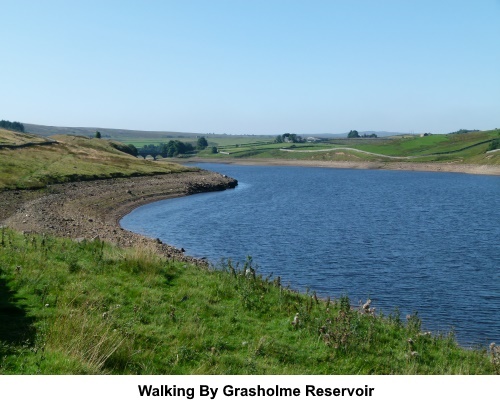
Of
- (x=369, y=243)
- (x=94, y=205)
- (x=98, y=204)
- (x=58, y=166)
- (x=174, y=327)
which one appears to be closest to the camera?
(x=174, y=327)

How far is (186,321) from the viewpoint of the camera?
46.9 ft

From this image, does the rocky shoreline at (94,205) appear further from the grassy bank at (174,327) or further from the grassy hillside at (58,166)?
the grassy bank at (174,327)

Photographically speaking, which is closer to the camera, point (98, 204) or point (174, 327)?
point (174, 327)

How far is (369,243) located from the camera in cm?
4612

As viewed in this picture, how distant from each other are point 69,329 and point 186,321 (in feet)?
12.5

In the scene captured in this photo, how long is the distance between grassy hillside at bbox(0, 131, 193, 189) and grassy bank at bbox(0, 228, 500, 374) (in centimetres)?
5133

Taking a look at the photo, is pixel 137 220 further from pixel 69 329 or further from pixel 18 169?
pixel 69 329

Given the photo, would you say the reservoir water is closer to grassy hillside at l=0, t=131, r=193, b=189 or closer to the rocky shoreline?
the rocky shoreline

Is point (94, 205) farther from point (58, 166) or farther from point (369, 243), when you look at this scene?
point (369, 243)

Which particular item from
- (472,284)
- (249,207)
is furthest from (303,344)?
(249,207)

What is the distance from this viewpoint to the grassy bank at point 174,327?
427 inches

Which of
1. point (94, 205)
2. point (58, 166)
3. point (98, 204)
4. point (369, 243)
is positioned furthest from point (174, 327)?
Result: point (58, 166)

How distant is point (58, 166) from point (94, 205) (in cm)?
2524

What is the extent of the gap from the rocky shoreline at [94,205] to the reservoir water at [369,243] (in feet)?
10.2
